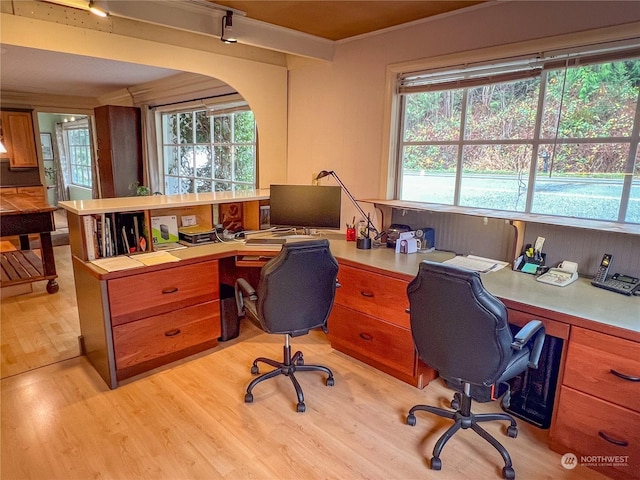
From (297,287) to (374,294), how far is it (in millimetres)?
600

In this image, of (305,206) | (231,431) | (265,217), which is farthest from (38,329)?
(305,206)

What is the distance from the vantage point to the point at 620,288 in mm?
2045

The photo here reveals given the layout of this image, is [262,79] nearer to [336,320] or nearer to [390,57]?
[390,57]

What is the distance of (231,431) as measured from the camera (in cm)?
211

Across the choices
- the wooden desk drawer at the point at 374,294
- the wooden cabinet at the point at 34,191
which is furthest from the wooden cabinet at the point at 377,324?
the wooden cabinet at the point at 34,191

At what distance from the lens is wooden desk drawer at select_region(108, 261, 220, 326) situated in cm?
241

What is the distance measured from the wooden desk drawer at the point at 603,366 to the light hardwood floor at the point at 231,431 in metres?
0.42

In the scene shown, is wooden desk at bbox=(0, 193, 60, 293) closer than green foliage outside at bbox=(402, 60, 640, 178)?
No

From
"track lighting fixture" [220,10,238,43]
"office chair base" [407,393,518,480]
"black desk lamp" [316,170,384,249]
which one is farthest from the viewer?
"black desk lamp" [316,170,384,249]

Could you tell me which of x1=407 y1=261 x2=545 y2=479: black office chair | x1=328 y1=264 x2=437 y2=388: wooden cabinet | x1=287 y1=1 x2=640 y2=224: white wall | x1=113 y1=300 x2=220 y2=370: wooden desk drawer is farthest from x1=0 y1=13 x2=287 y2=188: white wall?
x1=407 y1=261 x2=545 y2=479: black office chair

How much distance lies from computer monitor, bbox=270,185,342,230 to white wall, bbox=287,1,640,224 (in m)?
0.39

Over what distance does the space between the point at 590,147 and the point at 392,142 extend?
130cm

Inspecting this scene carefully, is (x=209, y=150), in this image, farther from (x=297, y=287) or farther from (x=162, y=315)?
(x=297, y=287)

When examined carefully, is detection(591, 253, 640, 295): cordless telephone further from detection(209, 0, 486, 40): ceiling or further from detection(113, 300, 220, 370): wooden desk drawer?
detection(113, 300, 220, 370): wooden desk drawer
